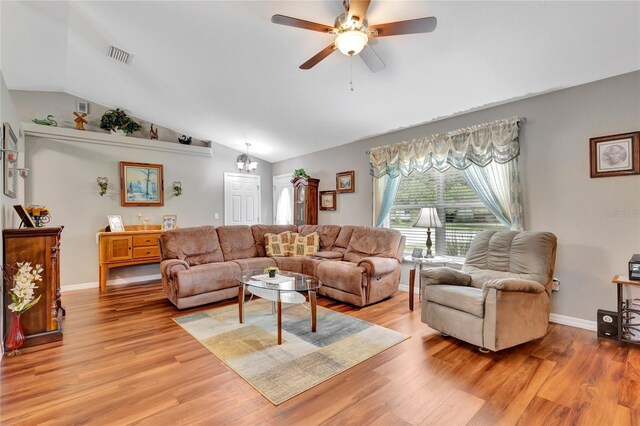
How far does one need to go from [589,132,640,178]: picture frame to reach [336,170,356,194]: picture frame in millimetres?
3078

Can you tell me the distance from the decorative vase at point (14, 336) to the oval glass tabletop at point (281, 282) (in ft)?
6.12

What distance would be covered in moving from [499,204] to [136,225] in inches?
225

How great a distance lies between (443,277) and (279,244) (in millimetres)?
2773

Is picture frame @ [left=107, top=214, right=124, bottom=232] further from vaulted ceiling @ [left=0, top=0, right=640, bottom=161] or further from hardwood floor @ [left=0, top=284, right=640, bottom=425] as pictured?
hardwood floor @ [left=0, top=284, right=640, bottom=425]

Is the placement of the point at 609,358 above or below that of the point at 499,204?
below

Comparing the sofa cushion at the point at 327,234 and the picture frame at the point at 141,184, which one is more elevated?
the picture frame at the point at 141,184

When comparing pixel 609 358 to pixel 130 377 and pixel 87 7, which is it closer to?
pixel 130 377

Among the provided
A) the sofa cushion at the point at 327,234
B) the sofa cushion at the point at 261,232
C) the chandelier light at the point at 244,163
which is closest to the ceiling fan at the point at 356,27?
the sofa cushion at the point at 327,234

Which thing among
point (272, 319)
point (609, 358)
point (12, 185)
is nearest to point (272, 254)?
point (272, 319)

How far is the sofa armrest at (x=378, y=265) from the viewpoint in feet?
11.7

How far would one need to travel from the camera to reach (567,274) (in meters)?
3.00

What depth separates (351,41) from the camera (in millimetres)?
2129

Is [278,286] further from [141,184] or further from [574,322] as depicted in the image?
[141,184]

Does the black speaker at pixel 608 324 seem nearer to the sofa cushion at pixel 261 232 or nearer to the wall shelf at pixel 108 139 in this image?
the sofa cushion at pixel 261 232
